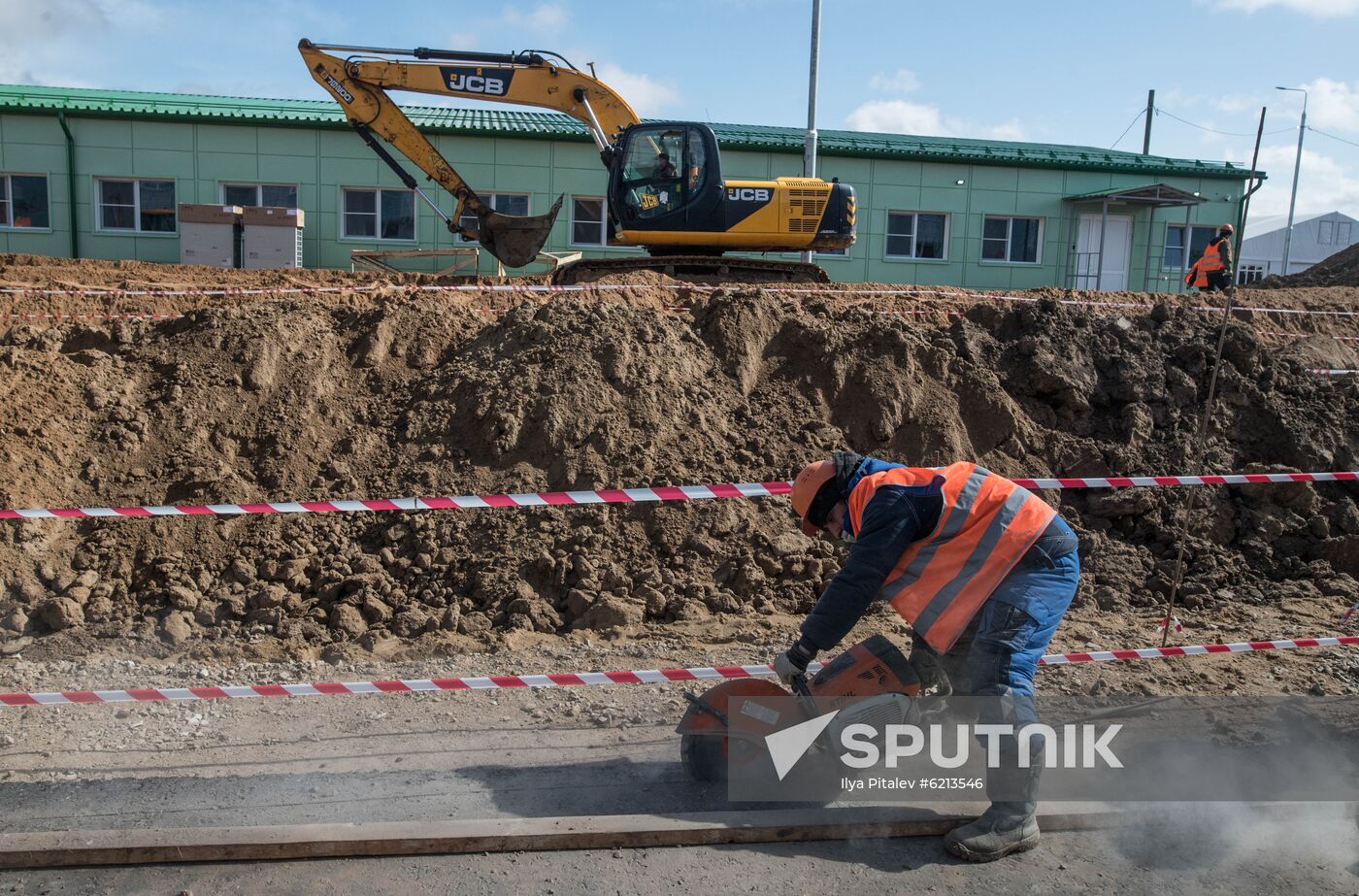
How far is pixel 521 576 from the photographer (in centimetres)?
692

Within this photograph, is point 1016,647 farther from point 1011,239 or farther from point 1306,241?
point 1306,241

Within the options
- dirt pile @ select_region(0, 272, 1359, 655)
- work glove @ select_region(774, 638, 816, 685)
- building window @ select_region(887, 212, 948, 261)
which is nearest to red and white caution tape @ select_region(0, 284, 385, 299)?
dirt pile @ select_region(0, 272, 1359, 655)

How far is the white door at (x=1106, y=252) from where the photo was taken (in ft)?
80.5

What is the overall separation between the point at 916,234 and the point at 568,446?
18.1 metres

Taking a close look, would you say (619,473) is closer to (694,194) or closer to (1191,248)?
(694,194)

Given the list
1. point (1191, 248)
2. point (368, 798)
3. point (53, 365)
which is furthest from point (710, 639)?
point (1191, 248)

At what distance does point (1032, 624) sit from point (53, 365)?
8.07 meters

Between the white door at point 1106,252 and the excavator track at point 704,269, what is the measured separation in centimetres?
1347

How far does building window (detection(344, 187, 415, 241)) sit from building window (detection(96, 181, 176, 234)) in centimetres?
364

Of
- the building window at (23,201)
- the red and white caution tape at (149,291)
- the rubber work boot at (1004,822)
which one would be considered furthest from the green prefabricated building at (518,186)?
the rubber work boot at (1004,822)

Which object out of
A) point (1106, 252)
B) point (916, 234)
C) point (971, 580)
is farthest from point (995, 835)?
point (1106, 252)

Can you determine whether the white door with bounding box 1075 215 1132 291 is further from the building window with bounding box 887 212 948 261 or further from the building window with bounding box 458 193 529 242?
the building window with bounding box 458 193 529 242

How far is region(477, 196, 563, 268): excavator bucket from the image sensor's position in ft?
45.0

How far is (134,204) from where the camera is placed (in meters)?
20.8
